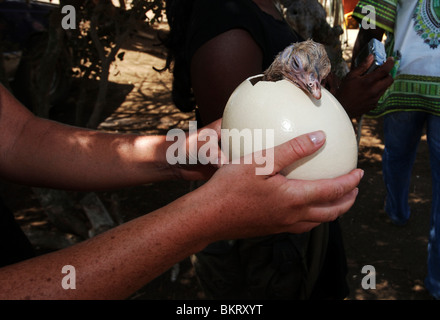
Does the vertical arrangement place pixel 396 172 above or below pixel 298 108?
below

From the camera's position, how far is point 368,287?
362 centimetres

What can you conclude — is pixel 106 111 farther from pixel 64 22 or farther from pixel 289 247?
pixel 289 247

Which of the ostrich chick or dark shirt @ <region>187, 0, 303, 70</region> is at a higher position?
dark shirt @ <region>187, 0, 303, 70</region>

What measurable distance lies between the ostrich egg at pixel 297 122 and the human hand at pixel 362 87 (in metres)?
0.74

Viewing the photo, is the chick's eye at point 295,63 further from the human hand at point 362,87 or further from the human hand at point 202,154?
the human hand at point 362,87

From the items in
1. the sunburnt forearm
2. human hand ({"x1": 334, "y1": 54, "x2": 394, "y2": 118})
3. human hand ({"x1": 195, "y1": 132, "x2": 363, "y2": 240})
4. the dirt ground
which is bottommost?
the dirt ground

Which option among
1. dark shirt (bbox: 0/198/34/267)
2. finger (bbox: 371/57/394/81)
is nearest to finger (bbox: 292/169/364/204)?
finger (bbox: 371/57/394/81)

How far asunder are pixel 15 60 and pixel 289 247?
5.89 metres

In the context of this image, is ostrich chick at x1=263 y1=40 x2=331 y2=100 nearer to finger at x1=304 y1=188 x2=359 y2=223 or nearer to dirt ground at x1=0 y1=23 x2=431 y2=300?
finger at x1=304 y1=188 x2=359 y2=223

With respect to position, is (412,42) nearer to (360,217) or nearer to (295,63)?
(295,63)

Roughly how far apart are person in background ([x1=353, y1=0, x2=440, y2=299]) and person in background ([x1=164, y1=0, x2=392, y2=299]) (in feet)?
3.01

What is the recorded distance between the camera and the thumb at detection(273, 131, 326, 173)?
127cm

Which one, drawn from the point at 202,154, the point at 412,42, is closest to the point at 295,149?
the point at 202,154

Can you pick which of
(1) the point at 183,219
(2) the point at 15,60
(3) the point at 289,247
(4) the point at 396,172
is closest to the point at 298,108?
(1) the point at 183,219
